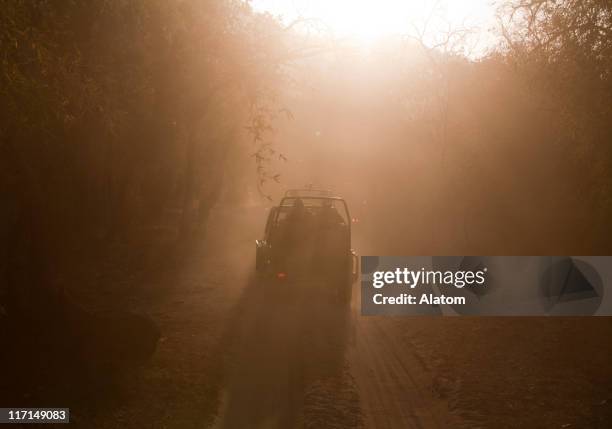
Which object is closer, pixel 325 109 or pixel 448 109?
pixel 448 109

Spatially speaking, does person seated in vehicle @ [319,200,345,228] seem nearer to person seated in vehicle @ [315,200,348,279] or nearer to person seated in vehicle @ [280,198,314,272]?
person seated in vehicle @ [315,200,348,279]

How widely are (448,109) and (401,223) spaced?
16441mm

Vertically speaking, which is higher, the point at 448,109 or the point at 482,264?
the point at 448,109

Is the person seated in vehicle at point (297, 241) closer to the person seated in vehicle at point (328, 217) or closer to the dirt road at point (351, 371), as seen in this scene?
the person seated in vehicle at point (328, 217)

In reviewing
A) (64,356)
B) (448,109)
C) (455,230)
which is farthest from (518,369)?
(455,230)

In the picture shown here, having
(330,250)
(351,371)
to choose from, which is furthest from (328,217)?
(351,371)

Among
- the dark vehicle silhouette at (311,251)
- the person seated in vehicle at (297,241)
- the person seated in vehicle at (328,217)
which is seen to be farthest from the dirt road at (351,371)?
the person seated in vehicle at (328,217)

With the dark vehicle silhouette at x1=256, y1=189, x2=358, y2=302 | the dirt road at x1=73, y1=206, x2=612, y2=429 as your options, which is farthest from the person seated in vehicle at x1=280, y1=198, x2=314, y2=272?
the dirt road at x1=73, y1=206, x2=612, y2=429

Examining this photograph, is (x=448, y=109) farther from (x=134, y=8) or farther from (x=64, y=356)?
(x=64, y=356)

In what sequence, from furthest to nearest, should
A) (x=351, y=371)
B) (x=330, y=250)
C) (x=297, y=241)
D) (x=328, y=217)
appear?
(x=328, y=217) < (x=297, y=241) < (x=330, y=250) < (x=351, y=371)

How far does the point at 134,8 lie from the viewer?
877 centimetres

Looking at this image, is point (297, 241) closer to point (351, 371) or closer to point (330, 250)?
point (330, 250)

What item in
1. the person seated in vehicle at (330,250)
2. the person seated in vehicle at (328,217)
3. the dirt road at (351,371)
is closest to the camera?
the dirt road at (351,371)

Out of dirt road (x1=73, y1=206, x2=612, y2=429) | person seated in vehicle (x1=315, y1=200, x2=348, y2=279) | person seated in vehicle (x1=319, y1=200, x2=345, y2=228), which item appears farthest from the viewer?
person seated in vehicle (x1=319, y1=200, x2=345, y2=228)
